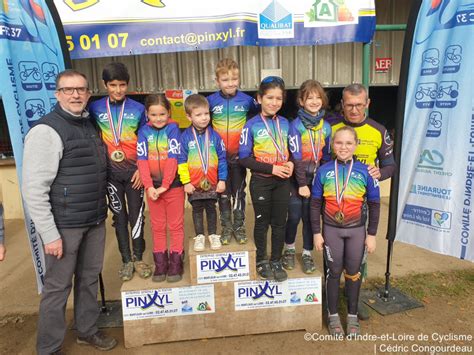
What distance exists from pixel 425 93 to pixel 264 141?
158 centimetres

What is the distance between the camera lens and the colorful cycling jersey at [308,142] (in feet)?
10.2

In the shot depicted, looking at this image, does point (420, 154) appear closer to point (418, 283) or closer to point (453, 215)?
point (453, 215)

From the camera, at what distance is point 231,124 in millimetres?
3352

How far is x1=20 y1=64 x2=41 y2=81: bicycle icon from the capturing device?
3.04 m

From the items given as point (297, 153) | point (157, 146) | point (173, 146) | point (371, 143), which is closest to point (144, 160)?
point (157, 146)

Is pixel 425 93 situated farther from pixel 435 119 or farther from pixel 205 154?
pixel 205 154

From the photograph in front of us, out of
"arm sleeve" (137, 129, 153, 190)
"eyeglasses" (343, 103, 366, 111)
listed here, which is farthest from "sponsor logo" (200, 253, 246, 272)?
A: "eyeglasses" (343, 103, 366, 111)

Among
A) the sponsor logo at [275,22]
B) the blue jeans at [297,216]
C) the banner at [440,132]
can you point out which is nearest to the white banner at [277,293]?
the blue jeans at [297,216]

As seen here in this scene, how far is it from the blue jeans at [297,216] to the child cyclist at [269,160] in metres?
0.15

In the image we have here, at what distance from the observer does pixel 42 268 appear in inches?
124

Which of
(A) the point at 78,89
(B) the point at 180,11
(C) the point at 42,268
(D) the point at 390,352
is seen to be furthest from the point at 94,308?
(B) the point at 180,11

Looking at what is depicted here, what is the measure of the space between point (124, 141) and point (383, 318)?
2839 mm

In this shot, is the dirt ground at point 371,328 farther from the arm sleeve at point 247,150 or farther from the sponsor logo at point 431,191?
the arm sleeve at point 247,150

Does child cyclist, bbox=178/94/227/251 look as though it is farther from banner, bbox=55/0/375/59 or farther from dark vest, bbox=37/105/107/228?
banner, bbox=55/0/375/59
